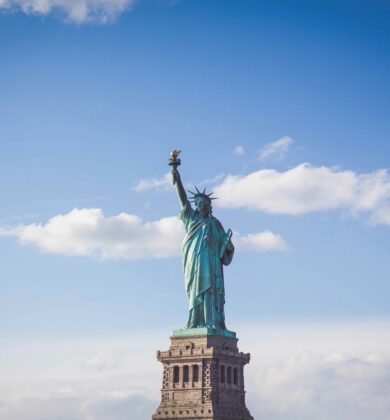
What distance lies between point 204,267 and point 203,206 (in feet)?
18.4

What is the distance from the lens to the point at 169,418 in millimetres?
69938

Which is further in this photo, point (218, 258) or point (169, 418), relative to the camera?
point (218, 258)

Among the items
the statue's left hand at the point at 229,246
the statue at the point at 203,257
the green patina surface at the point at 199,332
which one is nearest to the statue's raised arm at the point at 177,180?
the statue at the point at 203,257

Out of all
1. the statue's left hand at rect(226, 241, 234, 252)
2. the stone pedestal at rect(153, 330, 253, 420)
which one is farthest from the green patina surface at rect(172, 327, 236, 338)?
the statue's left hand at rect(226, 241, 234, 252)

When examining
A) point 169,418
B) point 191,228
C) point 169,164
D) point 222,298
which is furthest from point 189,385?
point 169,164

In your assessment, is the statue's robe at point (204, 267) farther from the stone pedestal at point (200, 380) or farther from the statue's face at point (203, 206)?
the stone pedestal at point (200, 380)

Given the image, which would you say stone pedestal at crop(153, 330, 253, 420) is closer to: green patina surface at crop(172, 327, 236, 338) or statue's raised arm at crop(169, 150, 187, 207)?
green patina surface at crop(172, 327, 236, 338)

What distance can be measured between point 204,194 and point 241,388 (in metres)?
16.6

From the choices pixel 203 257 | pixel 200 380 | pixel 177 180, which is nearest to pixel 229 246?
pixel 203 257

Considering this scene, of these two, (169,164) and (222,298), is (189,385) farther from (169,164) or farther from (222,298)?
(169,164)

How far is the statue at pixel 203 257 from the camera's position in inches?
2869

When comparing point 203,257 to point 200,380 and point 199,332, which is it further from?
point 200,380

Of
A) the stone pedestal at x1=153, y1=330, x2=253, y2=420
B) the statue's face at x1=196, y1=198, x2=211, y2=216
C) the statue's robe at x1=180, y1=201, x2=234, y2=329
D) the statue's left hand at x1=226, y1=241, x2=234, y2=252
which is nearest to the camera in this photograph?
the stone pedestal at x1=153, y1=330, x2=253, y2=420

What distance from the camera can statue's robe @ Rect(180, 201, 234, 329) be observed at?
72812mm
